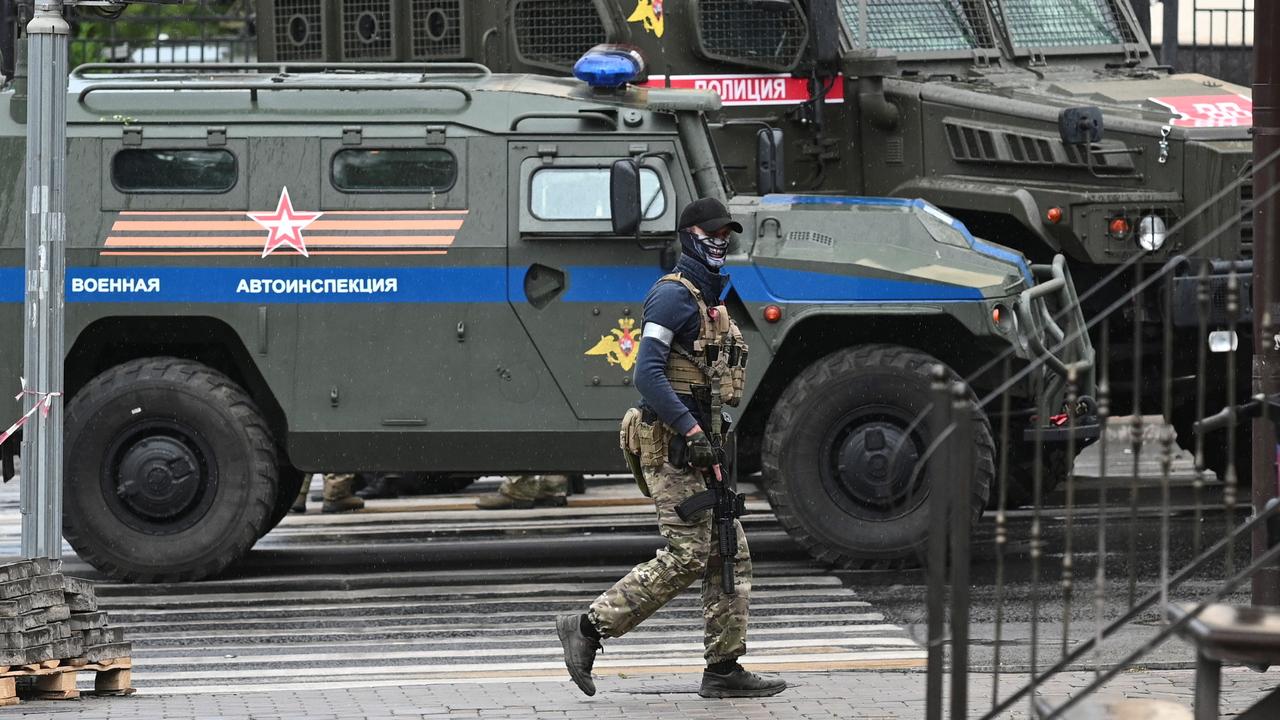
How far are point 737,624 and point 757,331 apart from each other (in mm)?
3325

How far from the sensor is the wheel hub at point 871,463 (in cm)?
1104

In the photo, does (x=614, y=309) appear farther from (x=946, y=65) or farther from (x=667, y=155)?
(x=946, y=65)

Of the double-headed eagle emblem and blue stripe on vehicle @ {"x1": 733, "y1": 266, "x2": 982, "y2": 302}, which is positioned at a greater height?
blue stripe on vehicle @ {"x1": 733, "y1": 266, "x2": 982, "y2": 302}

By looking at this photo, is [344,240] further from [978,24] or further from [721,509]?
[978,24]

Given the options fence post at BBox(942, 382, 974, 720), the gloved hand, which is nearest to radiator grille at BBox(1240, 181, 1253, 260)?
the gloved hand

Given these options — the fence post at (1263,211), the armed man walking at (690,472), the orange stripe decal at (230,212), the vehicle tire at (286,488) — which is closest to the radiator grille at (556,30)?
the orange stripe decal at (230,212)

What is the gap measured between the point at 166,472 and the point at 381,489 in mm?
4103

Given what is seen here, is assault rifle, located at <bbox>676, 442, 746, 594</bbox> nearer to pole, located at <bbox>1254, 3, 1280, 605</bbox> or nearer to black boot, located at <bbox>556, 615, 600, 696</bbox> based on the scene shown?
black boot, located at <bbox>556, 615, 600, 696</bbox>

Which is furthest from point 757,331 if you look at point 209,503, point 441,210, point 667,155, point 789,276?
point 209,503

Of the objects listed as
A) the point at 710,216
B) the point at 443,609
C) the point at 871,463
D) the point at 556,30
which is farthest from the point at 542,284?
the point at 710,216

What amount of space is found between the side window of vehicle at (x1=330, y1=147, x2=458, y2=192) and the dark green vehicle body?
230cm

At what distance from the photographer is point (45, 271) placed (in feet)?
28.6

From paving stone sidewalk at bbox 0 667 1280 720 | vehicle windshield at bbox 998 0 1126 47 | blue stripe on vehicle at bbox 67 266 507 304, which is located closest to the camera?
paving stone sidewalk at bbox 0 667 1280 720

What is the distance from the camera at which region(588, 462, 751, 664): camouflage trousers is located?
7.83 meters
